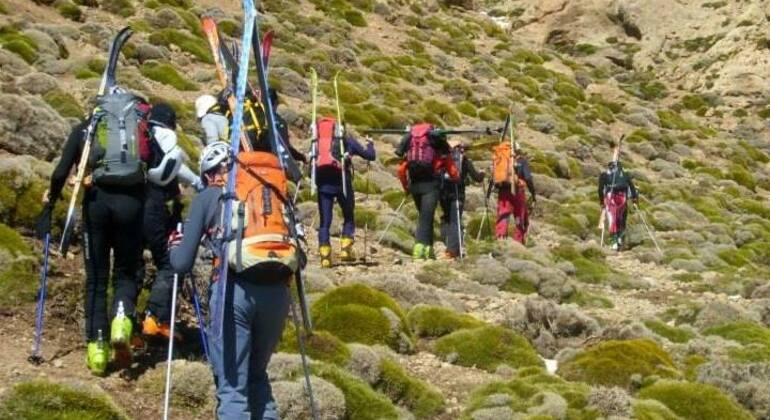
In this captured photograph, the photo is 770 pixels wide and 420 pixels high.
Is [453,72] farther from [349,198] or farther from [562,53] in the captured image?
[349,198]

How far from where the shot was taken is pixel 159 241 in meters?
8.16

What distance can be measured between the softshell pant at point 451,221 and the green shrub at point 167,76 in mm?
12183

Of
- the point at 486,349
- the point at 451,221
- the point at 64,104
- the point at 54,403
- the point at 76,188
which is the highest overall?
the point at 64,104

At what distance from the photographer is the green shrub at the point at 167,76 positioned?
87.6 feet

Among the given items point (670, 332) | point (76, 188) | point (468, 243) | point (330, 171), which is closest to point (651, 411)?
point (670, 332)

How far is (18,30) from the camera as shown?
1027 inches

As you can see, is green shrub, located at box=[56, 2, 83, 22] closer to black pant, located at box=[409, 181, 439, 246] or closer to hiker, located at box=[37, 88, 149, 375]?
black pant, located at box=[409, 181, 439, 246]

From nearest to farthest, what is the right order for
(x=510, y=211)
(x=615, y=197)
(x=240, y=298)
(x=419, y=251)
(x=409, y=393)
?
(x=240, y=298) → (x=409, y=393) → (x=419, y=251) → (x=510, y=211) → (x=615, y=197)

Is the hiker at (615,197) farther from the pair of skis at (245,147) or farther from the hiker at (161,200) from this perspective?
the pair of skis at (245,147)

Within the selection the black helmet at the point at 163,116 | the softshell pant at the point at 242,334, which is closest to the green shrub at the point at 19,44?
the black helmet at the point at 163,116

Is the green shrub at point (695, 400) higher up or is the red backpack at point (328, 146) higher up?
the red backpack at point (328, 146)

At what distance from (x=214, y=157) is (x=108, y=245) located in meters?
2.30

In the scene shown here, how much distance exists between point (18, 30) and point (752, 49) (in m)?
46.5

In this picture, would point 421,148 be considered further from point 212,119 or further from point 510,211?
point 212,119
